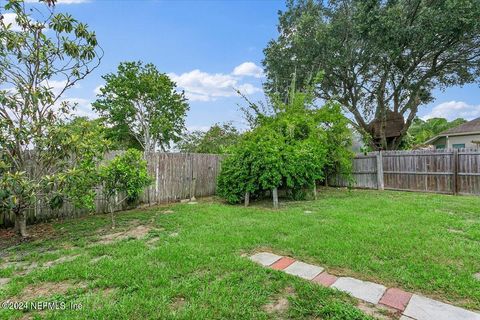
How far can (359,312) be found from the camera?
2.11 m

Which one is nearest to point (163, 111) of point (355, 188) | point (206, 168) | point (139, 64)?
point (139, 64)

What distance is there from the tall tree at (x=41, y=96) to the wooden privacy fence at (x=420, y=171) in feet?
31.2

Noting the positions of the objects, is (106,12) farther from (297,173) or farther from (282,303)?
(282,303)

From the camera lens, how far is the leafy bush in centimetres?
716

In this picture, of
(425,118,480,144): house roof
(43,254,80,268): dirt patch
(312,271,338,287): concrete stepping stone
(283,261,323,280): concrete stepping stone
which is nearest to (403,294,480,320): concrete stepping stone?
(312,271,338,287): concrete stepping stone

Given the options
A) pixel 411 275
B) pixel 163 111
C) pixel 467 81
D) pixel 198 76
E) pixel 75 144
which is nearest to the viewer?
pixel 411 275

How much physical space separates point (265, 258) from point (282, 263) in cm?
25

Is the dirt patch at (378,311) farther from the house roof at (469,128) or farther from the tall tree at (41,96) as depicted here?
the house roof at (469,128)

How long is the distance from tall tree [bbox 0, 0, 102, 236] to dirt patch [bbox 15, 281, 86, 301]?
1815 millimetres

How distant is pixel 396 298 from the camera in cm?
235

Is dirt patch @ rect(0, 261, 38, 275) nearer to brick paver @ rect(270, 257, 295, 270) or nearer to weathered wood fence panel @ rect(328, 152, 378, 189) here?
brick paver @ rect(270, 257, 295, 270)

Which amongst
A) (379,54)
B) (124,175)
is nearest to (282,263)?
(124,175)

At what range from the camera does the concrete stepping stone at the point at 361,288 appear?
237 centimetres

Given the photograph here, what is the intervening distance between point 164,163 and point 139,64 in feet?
43.5
